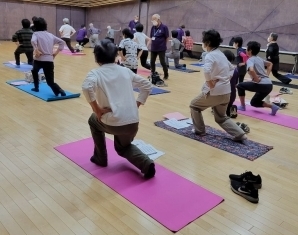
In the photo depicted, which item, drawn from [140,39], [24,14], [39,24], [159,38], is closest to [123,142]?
[39,24]

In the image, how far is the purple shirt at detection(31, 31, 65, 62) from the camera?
4.23 m

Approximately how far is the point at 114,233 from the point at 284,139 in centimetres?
258

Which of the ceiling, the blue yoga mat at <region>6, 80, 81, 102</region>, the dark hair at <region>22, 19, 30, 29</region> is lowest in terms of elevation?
the blue yoga mat at <region>6, 80, 81, 102</region>

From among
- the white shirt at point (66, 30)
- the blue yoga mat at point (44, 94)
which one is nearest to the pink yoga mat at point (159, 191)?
the blue yoga mat at point (44, 94)

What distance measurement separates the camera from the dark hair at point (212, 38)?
Answer: 9.89 ft

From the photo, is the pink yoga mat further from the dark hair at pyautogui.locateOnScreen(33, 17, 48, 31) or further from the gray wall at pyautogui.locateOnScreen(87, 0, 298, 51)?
the gray wall at pyautogui.locateOnScreen(87, 0, 298, 51)

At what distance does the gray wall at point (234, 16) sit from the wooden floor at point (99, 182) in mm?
6204

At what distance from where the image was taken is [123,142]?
2395 millimetres

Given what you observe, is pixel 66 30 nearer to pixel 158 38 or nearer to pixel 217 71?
pixel 158 38

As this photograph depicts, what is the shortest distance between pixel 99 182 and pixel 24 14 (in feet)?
46.0

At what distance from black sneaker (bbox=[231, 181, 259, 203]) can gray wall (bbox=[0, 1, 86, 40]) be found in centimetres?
1438

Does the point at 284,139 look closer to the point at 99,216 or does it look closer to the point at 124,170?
the point at 124,170

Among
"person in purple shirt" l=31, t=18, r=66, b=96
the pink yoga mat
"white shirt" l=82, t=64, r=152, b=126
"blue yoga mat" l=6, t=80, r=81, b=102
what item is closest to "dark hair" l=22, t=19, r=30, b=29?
"blue yoga mat" l=6, t=80, r=81, b=102

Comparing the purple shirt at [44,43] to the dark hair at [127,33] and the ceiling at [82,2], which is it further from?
the ceiling at [82,2]
